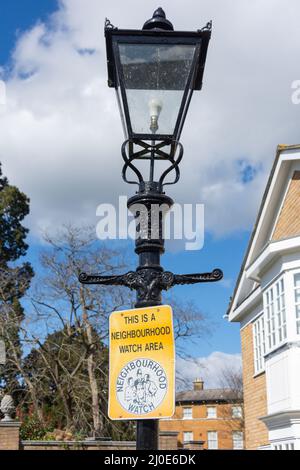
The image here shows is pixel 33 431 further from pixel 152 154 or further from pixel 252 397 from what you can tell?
pixel 152 154

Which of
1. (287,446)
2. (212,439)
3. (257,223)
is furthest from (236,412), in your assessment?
(287,446)

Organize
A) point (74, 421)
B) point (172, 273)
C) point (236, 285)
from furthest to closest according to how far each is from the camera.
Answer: point (74, 421) → point (236, 285) → point (172, 273)

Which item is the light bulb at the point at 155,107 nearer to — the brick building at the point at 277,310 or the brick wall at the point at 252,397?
the brick building at the point at 277,310

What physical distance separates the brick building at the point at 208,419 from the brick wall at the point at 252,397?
39489mm

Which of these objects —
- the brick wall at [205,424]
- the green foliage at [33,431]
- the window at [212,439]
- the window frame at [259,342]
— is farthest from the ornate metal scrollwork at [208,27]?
the window at [212,439]

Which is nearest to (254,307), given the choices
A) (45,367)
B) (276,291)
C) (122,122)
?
(276,291)

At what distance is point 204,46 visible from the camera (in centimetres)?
357

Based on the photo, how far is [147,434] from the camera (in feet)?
9.39

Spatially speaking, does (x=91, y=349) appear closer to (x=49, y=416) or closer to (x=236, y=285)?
(x=49, y=416)

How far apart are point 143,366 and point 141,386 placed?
0.10m

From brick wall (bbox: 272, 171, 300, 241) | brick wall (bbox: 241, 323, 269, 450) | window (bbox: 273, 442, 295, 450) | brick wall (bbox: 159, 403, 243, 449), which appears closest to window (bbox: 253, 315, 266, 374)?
brick wall (bbox: 241, 323, 269, 450)

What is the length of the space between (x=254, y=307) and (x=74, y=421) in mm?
11832

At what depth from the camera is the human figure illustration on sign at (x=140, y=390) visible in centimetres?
287

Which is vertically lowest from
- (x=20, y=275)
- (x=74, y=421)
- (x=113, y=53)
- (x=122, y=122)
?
(x=74, y=421)
